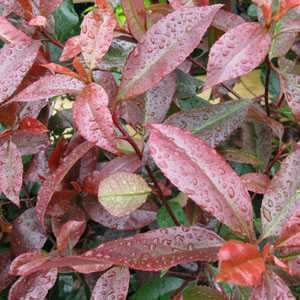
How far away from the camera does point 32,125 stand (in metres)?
0.66

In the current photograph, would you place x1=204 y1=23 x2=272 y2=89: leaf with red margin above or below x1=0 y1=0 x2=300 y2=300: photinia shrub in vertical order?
above

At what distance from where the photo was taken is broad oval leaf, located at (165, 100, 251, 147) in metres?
0.67

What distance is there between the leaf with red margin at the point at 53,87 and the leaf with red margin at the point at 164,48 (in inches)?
1.9

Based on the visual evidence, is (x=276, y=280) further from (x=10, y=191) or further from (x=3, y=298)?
(x=3, y=298)

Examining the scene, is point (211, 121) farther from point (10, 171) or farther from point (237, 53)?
point (10, 171)

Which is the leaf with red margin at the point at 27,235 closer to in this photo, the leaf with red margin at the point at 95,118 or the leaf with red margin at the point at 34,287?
the leaf with red margin at the point at 34,287

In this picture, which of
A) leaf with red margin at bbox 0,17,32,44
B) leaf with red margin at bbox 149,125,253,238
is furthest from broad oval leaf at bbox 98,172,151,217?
leaf with red margin at bbox 0,17,32,44

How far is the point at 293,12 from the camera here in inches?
25.5

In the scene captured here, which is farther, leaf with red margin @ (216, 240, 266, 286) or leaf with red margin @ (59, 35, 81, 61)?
leaf with red margin @ (59, 35, 81, 61)

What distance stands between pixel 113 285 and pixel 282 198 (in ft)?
0.66

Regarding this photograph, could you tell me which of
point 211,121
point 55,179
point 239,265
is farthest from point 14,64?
point 239,265

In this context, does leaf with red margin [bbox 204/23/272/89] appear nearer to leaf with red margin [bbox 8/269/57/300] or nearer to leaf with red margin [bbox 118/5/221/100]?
leaf with red margin [bbox 118/5/221/100]

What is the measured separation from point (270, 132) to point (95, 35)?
345mm

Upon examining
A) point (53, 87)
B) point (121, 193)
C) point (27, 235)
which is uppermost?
point (53, 87)
